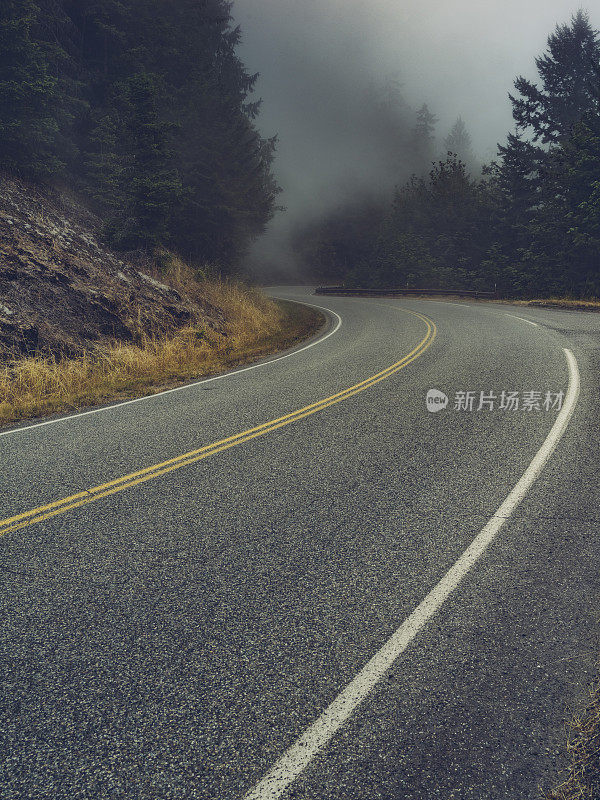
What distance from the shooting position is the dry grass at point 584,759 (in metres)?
2.09

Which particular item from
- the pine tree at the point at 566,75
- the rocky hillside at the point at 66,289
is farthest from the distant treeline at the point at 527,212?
the rocky hillside at the point at 66,289

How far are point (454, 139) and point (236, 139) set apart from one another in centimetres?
7913

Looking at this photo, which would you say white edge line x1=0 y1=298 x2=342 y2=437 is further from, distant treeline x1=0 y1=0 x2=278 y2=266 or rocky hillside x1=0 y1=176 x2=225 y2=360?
distant treeline x1=0 y1=0 x2=278 y2=266

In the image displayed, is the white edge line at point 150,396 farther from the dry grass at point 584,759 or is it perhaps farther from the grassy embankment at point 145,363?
the dry grass at point 584,759

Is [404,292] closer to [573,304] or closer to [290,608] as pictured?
[573,304]

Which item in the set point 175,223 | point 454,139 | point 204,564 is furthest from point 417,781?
point 454,139

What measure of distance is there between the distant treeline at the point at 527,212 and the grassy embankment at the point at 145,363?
54.8ft

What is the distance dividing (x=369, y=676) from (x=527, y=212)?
37429mm

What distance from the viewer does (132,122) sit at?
15.6m

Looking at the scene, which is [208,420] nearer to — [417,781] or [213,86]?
[417,781]

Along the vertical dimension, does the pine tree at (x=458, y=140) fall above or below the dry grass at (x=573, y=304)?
above

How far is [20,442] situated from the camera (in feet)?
22.4

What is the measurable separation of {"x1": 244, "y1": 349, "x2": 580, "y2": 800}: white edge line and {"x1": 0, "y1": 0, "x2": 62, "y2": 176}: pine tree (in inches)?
621

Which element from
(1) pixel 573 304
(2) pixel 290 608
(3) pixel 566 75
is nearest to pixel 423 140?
(3) pixel 566 75
